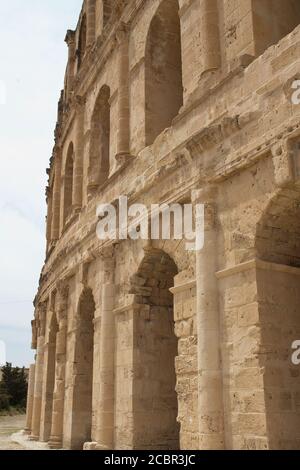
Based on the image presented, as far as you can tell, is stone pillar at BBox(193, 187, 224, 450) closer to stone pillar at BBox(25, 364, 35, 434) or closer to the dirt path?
the dirt path

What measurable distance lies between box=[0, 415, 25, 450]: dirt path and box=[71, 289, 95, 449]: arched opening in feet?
8.55

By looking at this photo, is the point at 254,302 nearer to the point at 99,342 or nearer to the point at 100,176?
the point at 99,342

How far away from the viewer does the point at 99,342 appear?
1100cm

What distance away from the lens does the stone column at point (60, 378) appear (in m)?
13.2

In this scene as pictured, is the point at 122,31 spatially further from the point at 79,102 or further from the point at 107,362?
the point at 107,362

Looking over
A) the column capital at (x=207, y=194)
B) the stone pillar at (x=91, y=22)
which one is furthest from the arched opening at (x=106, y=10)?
the column capital at (x=207, y=194)

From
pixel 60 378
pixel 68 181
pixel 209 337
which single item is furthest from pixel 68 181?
pixel 209 337

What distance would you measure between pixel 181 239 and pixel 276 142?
238 cm

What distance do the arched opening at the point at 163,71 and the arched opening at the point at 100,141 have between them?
2799 millimetres

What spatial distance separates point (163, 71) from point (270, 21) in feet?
11.4

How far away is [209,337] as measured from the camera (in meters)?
7.10

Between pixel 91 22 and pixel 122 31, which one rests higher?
pixel 91 22

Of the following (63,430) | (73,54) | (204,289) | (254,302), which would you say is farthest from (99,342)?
(73,54)

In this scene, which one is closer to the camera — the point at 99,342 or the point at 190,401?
the point at 190,401
